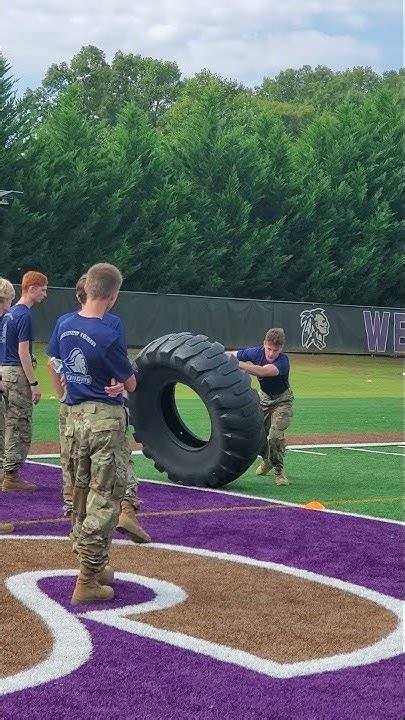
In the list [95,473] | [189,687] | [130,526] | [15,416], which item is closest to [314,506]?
[130,526]

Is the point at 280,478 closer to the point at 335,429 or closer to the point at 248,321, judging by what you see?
the point at 335,429

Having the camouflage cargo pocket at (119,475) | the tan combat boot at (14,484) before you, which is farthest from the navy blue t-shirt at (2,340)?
the camouflage cargo pocket at (119,475)

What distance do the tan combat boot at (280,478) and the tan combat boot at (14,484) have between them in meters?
2.81

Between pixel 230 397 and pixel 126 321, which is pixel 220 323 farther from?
pixel 230 397

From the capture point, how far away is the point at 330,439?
16625mm

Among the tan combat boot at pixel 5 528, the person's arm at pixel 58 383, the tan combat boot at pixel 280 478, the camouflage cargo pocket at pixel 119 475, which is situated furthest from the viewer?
the tan combat boot at pixel 280 478

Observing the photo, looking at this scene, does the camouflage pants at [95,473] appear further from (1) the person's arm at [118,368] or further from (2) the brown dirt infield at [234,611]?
(2) the brown dirt infield at [234,611]

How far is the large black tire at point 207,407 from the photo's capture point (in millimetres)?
10930

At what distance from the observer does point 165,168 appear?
44.8 metres

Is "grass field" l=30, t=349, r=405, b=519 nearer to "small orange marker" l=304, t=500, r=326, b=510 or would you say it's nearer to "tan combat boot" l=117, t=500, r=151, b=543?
"small orange marker" l=304, t=500, r=326, b=510

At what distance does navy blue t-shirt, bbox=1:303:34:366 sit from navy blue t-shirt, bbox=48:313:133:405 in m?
3.56

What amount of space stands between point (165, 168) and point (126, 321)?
11634mm

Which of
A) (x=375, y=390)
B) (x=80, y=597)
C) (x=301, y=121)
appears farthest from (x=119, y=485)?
(x=301, y=121)

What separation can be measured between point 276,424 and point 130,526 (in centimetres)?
411
